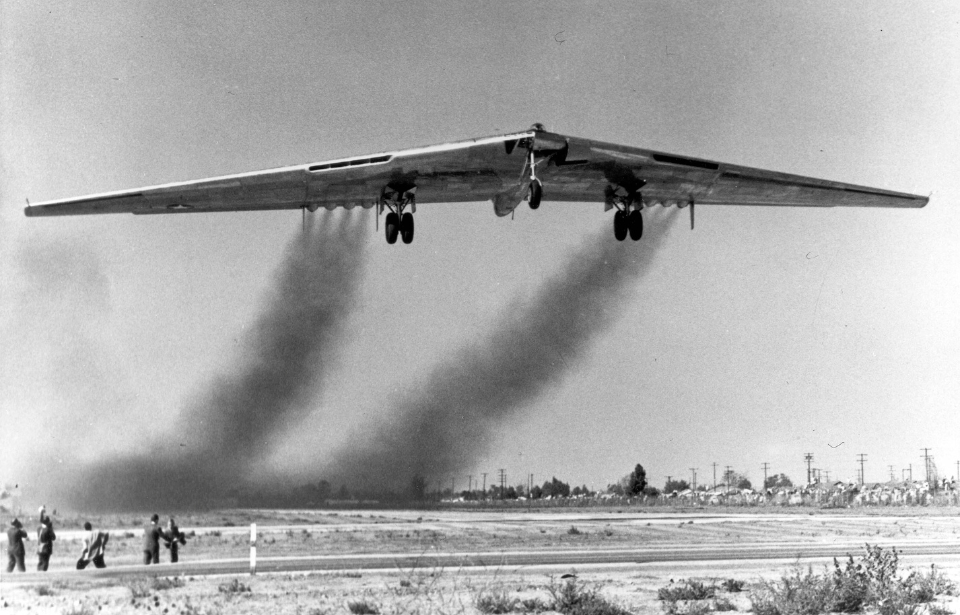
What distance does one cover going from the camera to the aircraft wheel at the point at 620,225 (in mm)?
33638

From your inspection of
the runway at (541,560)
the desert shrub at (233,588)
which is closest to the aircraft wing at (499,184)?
the runway at (541,560)

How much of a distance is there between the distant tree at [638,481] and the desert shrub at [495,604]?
74605mm

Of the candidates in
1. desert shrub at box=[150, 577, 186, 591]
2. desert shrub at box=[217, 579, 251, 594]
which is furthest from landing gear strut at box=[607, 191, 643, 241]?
desert shrub at box=[150, 577, 186, 591]

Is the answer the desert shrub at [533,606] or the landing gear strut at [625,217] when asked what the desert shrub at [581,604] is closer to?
the desert shrub at [533,606]

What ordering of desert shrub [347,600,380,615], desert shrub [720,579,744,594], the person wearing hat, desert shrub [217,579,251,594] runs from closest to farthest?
desert shrub [347,600,380,615] < the person wearing hat < desert shrub [217,579,251,594] < desert shrub [720,579,744,594]

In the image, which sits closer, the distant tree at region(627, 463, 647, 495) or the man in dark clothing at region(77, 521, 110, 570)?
the man in dark clothing at region(77, 521, 110, 570)

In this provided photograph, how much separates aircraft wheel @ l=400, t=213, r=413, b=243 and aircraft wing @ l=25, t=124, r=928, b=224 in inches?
15.1

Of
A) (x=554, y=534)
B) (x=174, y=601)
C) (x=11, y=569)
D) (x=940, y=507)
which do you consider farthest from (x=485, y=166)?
(x=940, y=507)

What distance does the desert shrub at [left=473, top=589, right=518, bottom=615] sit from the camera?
21.7 meters

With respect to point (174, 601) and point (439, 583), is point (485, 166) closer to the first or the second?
point (439, 583)

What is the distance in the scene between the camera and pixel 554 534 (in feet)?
138

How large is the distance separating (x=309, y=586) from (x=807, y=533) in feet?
98.5

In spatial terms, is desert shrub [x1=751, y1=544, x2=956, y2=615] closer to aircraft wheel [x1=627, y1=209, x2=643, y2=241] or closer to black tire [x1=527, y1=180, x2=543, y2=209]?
black tire [x1=527, y1=180, x2=543, y2=209]

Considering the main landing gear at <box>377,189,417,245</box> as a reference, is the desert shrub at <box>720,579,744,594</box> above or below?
below
